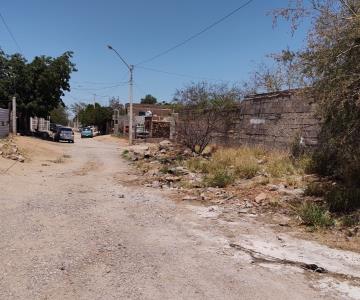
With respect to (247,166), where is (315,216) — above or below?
below

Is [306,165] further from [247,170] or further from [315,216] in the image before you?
[315,216]

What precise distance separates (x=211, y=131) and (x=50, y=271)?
17.6 m

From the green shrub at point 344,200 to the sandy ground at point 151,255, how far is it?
5.56 feet

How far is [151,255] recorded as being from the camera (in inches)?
277

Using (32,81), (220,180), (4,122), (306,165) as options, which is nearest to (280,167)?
(306,165)

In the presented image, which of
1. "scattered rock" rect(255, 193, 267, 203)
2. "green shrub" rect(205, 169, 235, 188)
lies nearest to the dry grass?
"green shrub" rect(205, 169, 235, 188)

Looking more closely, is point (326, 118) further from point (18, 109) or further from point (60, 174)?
point (18, 109)

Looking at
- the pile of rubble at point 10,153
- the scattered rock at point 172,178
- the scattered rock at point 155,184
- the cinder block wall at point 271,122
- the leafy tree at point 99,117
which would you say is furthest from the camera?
the leafy tree at point 99,117

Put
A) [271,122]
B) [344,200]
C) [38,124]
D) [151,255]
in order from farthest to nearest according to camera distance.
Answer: [38,124] < [271,122] < [344,200] < [151,255]

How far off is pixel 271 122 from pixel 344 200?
8.73m

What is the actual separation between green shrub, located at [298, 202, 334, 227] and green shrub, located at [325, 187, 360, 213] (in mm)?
386

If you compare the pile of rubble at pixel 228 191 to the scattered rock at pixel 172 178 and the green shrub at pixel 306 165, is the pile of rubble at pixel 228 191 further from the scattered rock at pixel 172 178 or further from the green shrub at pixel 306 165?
the green shrub at pixel 306 165

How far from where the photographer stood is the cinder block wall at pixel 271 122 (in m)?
16.0

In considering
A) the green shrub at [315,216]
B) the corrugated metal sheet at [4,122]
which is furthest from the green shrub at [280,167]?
the corrugated metal sheet at [4,122]
